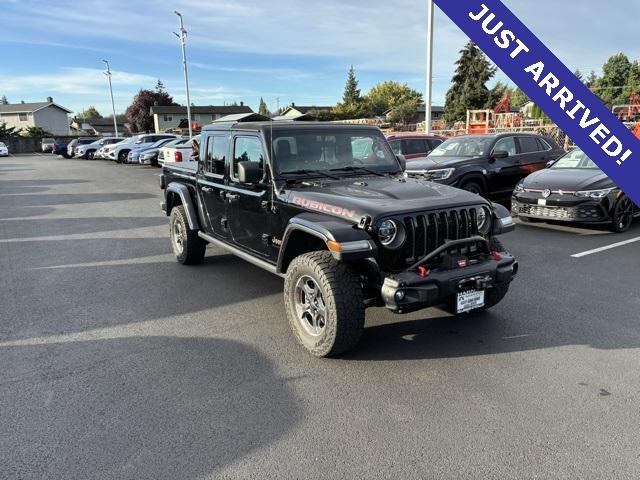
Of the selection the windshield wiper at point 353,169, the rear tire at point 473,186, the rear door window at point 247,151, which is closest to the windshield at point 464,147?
the rear tire at point 473,186

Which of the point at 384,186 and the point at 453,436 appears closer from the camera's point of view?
the point at 453,436

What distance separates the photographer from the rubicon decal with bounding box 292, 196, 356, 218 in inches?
153

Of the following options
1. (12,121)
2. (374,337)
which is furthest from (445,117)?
(12,121)

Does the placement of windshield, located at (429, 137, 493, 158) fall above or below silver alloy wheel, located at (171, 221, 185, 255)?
above

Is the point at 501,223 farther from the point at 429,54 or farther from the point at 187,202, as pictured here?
the point at 429,54

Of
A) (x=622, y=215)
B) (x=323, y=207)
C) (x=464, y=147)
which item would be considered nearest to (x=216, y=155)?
(x=323, y=207)

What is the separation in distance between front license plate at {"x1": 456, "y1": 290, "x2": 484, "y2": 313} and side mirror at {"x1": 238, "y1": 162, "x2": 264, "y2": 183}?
2.15 meters

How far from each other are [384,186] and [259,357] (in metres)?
1.92

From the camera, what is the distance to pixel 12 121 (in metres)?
83.2

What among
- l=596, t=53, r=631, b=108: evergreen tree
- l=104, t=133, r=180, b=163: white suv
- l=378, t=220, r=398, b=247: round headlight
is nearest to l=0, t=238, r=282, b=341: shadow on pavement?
l=378, t=220, r=398, b=247: round headlight

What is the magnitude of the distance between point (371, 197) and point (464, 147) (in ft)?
23.5

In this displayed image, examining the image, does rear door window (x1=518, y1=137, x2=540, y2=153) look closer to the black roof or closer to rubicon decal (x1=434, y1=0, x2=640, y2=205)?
the black roof

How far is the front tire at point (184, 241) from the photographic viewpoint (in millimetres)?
6488

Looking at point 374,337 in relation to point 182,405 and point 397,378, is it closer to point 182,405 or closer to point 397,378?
point 397,378
